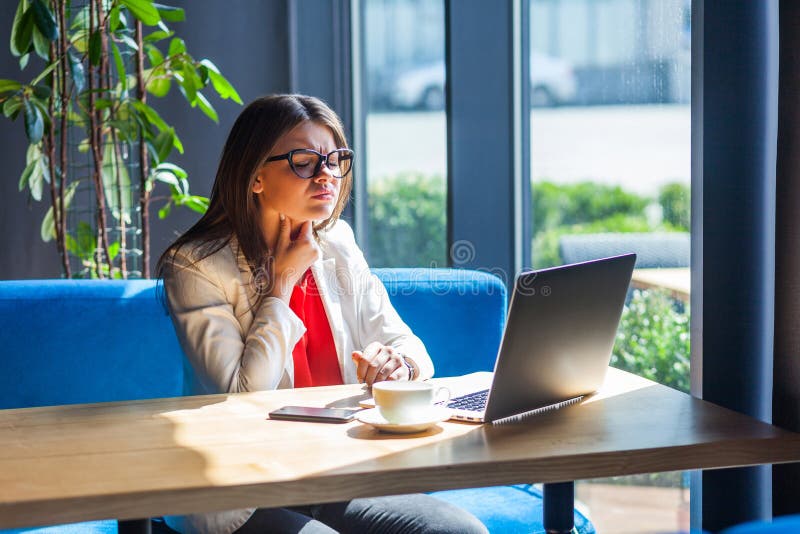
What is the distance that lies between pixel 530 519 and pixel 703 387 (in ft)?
1.51

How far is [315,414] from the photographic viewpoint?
1411 millimetres

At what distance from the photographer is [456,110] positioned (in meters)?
2.92

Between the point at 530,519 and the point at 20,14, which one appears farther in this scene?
the point at 20,14

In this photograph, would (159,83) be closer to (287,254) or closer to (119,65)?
(119,65)

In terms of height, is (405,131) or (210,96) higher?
(210,96)

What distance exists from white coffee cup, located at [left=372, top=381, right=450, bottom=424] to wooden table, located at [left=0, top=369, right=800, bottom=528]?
3 cm

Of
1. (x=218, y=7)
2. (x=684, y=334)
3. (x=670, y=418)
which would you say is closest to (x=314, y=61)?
(x=218, y=7)

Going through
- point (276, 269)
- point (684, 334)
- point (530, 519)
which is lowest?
point (530, 519)

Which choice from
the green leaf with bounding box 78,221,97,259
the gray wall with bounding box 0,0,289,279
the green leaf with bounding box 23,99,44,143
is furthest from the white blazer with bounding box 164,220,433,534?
the gray wall with bounding box 0,0,289,279

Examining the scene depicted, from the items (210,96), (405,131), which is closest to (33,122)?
(210,96)

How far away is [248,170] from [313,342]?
1.41 ft

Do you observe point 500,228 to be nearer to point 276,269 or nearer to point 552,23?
point 552,23

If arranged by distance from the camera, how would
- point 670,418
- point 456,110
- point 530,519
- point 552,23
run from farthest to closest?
point 456,110
point 552,23
point 530,519
point 670,418

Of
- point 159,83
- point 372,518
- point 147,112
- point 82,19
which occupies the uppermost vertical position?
point 82,19
